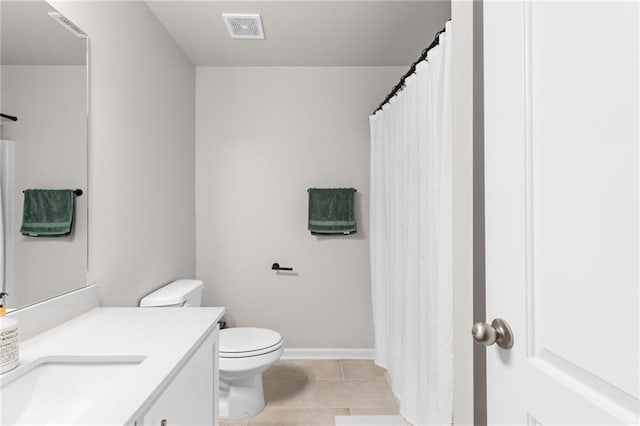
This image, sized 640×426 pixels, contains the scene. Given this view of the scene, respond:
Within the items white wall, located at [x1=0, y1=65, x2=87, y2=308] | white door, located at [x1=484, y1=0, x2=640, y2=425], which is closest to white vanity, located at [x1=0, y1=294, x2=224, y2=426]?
white wall, located at [x1=0, y1=65, x2=87, y2=308]

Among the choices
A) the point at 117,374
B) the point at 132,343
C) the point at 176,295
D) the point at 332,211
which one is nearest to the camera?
the point at 117,374

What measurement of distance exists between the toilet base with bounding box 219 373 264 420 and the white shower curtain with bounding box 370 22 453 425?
83 centimetres

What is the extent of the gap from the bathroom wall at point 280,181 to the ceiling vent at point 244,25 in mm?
556

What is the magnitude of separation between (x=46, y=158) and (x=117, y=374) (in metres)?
0.82

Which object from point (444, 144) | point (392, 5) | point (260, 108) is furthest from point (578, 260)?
point (260, 108)

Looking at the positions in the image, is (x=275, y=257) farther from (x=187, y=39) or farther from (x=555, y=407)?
(x=555, y=407)

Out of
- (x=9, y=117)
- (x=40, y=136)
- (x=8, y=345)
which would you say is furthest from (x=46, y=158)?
(x=8, y=345)

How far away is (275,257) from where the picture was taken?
3129 mm

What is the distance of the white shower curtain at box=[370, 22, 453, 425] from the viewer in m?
1.57

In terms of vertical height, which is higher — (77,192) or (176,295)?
(77,192)

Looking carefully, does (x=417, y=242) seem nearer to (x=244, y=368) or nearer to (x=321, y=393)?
(x=244, y=368)

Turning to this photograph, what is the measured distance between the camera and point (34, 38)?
52.6 inches

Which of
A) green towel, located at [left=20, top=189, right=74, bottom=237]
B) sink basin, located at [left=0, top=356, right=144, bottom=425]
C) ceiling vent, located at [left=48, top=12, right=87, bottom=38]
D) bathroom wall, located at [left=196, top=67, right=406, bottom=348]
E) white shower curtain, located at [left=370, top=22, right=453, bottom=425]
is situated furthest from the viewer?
bathroom wall, located at [left=196, top=67, right=406, bottom=348]

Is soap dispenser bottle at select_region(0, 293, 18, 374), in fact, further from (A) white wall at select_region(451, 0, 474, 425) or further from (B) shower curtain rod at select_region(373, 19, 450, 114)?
(B) shower curtain rod at select_region(373, 19, 450, 114)
